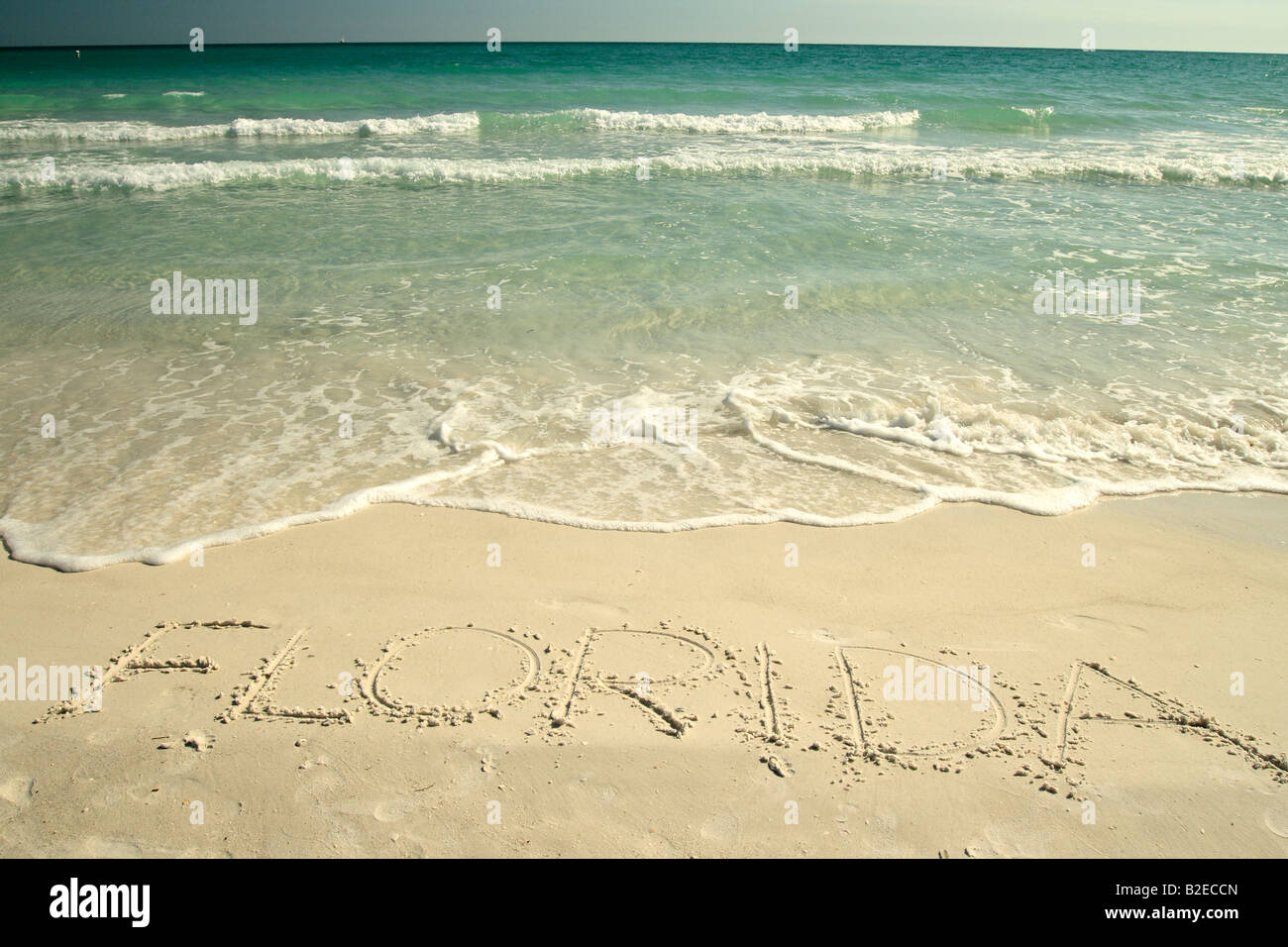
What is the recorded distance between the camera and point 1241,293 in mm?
8727

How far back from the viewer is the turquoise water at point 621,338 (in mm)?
5109

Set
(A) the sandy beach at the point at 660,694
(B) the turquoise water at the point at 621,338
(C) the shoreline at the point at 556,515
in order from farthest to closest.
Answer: (B) the turquoise water at the point at 621,338 < (C) the shoreline at the point at 556,515 < (A) the sandy beach at the point at 660,694

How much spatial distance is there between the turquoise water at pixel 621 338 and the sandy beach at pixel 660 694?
1.63 ft

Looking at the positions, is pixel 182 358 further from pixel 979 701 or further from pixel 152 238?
pixel 979 701

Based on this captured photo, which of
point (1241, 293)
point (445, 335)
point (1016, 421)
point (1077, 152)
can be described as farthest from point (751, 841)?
point (1077, 152)

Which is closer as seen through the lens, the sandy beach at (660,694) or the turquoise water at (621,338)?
the sandy beach at (660,694)

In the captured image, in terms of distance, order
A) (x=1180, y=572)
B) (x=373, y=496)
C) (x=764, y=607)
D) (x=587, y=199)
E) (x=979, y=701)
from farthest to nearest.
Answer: (x=587, y=199), (x=373, y=496), (x=1180, y=572), (x=764, y=607), (x=979, y=701)

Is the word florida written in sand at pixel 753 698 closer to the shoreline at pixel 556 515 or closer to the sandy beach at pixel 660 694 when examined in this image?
the sandy beach at pixel 660 694

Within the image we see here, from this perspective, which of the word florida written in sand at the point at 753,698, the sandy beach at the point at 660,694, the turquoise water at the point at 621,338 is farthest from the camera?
the turquoise water at the point at 621,338

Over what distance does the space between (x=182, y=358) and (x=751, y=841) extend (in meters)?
6.46

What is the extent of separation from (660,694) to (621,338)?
4639mm

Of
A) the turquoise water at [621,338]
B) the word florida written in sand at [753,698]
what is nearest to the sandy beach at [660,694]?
the word florida written in sand at [753,698]

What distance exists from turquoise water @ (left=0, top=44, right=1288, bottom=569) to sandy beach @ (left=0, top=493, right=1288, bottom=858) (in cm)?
50

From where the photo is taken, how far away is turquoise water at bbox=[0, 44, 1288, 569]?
16.8 ft
